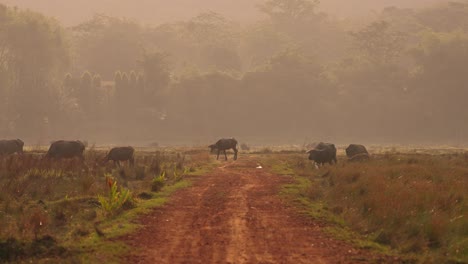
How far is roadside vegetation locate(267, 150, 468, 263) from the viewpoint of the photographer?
13.2 metres

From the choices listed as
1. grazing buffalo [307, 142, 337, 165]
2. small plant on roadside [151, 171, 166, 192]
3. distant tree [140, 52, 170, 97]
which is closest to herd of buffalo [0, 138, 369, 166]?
grazing buffalo [307, 142, 337, 165]

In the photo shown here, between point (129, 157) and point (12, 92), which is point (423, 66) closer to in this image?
point (12, 92)

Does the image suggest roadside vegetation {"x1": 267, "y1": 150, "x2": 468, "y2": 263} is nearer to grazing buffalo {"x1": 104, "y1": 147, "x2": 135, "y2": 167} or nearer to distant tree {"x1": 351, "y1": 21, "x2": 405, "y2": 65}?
grazing buffalo {"x1": 104, "y1": 147, "x2": 135, "y2": 167}

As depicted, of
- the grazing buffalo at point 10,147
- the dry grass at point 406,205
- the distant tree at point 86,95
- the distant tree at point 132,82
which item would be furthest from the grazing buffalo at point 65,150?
the distant tree at point 132,82

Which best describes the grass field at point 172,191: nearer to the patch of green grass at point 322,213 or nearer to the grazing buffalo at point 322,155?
the patch of green grass at point 322,213

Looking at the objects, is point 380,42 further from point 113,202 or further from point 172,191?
point 113,202

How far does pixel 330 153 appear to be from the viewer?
3256cm

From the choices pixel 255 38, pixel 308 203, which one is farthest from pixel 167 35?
pixel 308 203

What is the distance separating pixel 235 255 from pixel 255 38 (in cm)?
11615

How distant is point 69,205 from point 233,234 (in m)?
5.59

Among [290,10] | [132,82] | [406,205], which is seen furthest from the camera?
[290,10]

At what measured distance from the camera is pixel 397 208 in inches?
623

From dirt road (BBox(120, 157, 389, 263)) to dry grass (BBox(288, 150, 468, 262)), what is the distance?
3.95ft

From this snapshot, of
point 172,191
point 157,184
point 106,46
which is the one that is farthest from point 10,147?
point 106,46
